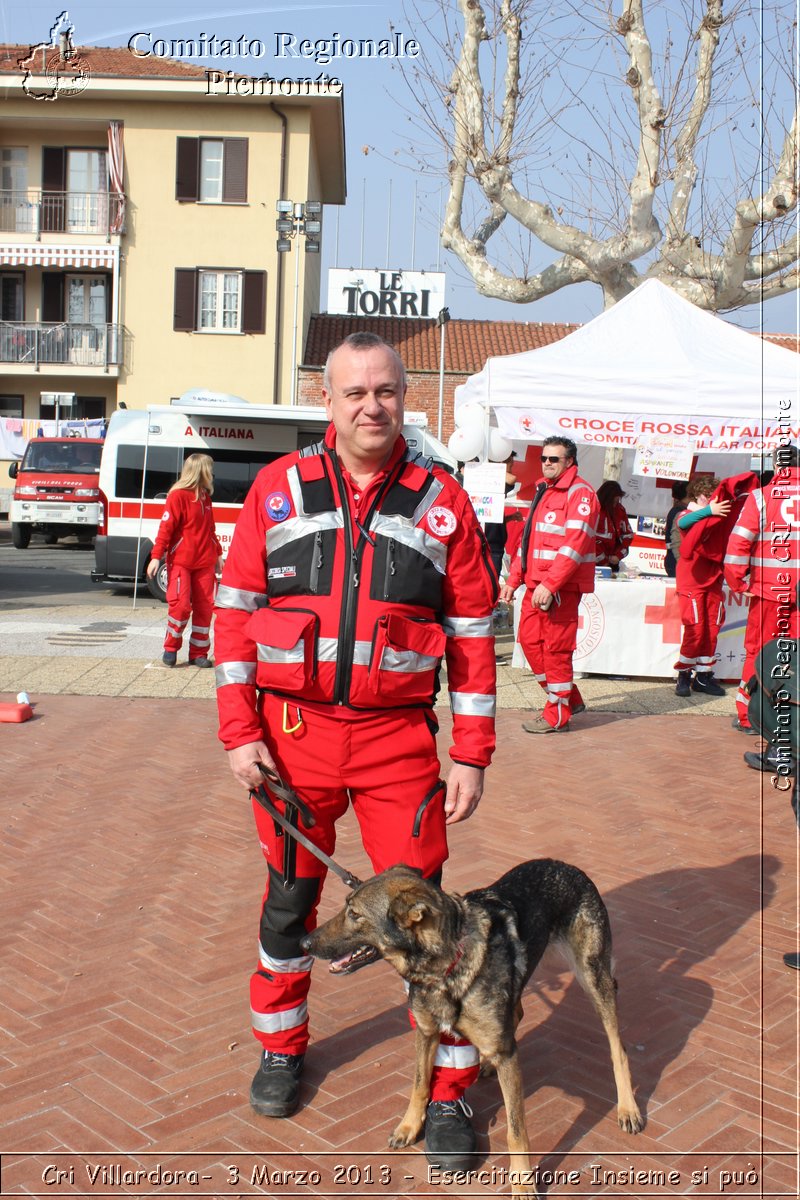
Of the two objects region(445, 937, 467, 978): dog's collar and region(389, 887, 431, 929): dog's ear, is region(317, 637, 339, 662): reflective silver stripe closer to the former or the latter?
region(389, 887, 431, 929): dog's ear

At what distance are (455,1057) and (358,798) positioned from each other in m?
0.81

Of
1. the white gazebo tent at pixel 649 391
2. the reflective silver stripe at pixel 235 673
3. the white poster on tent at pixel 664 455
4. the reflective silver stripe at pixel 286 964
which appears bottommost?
the reflective silver stripe at pixel 286 964

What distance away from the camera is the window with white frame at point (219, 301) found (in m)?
32.3

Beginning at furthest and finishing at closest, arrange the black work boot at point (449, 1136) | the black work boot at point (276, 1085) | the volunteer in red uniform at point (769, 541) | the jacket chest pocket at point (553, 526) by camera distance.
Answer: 1. the jacket chest pocket at point (553, 526)
2. the volunteer in red uniform at point (769, 541)
3. the black work boot at point (276, 1085)
4. the black work boot at point (449, 1136)

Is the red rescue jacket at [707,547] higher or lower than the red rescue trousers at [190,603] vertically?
higher

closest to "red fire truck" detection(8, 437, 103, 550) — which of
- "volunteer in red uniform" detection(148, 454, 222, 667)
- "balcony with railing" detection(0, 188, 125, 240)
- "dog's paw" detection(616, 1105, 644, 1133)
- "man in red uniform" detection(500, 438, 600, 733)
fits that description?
"volunteer in red uniform" detection(148, 454, 222, 667)

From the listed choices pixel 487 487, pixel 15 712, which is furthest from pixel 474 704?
pixel 487 487

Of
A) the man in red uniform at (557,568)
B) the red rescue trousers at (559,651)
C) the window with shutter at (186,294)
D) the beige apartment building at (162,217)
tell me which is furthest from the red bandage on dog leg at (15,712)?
the window with shutter at (186,294)

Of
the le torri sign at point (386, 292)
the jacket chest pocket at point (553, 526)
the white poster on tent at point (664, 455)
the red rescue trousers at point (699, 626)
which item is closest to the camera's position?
the jacket chest pocket at point (553, 526)

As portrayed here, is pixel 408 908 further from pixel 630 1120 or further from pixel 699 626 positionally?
pixel 699 626

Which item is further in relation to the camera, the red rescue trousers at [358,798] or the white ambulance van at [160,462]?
the white ambulance van at [160,462]

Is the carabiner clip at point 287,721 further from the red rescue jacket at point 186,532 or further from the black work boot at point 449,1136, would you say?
the red rescue jacket at point 186,532

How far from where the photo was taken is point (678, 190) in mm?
14992

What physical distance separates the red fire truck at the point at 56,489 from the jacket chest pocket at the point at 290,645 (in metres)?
20.1
